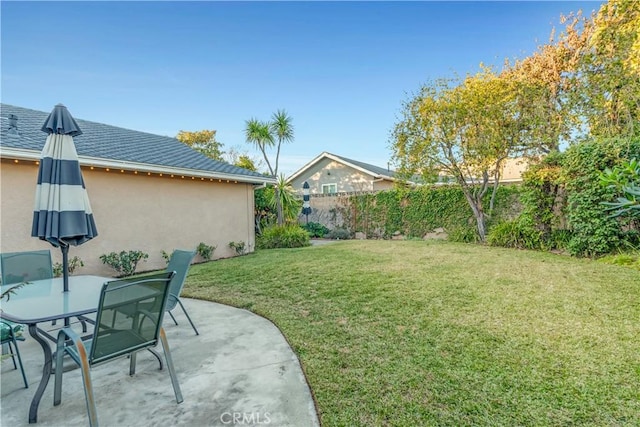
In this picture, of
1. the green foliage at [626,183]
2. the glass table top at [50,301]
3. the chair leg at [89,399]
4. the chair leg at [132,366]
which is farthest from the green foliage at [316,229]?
the green foliage at [626,183]

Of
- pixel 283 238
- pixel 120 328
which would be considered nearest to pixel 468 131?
pixel 283 238

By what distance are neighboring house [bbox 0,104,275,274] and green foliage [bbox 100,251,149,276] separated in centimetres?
17

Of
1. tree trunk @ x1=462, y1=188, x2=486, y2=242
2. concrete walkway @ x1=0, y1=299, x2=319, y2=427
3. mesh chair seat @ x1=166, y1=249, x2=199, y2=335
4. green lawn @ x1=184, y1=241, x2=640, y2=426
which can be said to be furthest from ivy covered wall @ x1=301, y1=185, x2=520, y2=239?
concrete walkway @ x1=0, y1=299, x2=319, y2=427

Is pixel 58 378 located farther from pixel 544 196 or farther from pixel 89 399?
pixel 544 196

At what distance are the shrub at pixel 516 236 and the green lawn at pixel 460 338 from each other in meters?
2.36

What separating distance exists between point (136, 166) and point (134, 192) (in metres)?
0.80

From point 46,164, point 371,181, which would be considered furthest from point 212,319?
point 371,181

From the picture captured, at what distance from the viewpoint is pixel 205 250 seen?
10.2m

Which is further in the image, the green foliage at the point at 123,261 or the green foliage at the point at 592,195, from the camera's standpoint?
the green foliage at the point at 123,261

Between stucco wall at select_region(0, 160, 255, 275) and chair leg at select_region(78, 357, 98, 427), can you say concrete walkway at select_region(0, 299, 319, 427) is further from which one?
stucco wall at select_region(0, 160, 255, 275)

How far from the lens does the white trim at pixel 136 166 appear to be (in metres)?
6.37

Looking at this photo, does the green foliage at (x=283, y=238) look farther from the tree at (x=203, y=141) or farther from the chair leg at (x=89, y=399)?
the tree at (x=203, y=141)

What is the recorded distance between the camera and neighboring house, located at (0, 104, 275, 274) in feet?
22.0
